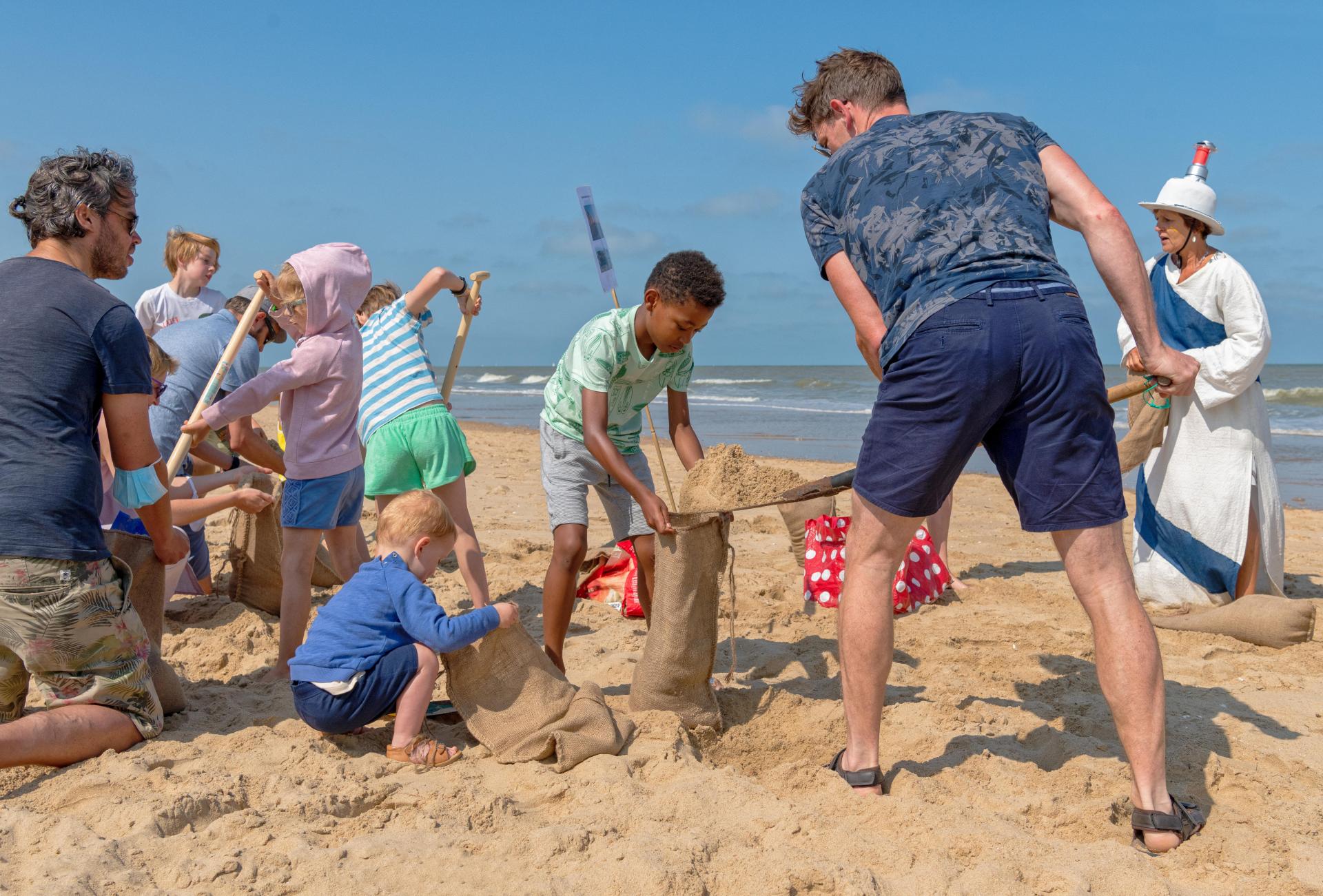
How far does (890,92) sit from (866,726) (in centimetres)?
188

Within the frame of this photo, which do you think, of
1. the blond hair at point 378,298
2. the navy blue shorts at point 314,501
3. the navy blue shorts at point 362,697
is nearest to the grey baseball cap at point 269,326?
the blond hair at point 378,298

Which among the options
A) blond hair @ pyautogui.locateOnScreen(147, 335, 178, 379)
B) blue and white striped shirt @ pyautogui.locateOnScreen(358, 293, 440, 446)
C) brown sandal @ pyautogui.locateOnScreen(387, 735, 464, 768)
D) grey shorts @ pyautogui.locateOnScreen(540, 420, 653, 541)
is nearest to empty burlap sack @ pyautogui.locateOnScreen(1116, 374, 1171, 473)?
grey shorts @ pyautogui.locateOnScreen(540, 420, 653, 541)

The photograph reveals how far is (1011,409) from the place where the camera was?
266cm

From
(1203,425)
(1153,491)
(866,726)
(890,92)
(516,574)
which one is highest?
(890,92)

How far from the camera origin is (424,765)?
3.09m

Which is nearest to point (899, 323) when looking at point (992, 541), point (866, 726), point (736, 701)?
point (866, 726)

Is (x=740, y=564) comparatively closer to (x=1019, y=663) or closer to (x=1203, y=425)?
(x=1019, y=663)

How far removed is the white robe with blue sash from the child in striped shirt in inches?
133

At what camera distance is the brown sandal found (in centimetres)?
310

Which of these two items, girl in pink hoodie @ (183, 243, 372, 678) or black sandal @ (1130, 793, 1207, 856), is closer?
black sandal @ (1130, 793, 1207, 856)

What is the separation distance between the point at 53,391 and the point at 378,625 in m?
1.19

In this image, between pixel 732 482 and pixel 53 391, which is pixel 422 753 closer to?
pixel 732 482

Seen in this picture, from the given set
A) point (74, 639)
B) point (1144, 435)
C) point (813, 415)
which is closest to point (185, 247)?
point (74, 639)

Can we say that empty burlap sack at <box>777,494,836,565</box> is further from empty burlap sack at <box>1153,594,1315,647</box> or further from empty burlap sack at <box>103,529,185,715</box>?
empty burlap sack at <box>103,529,185,715</box>
